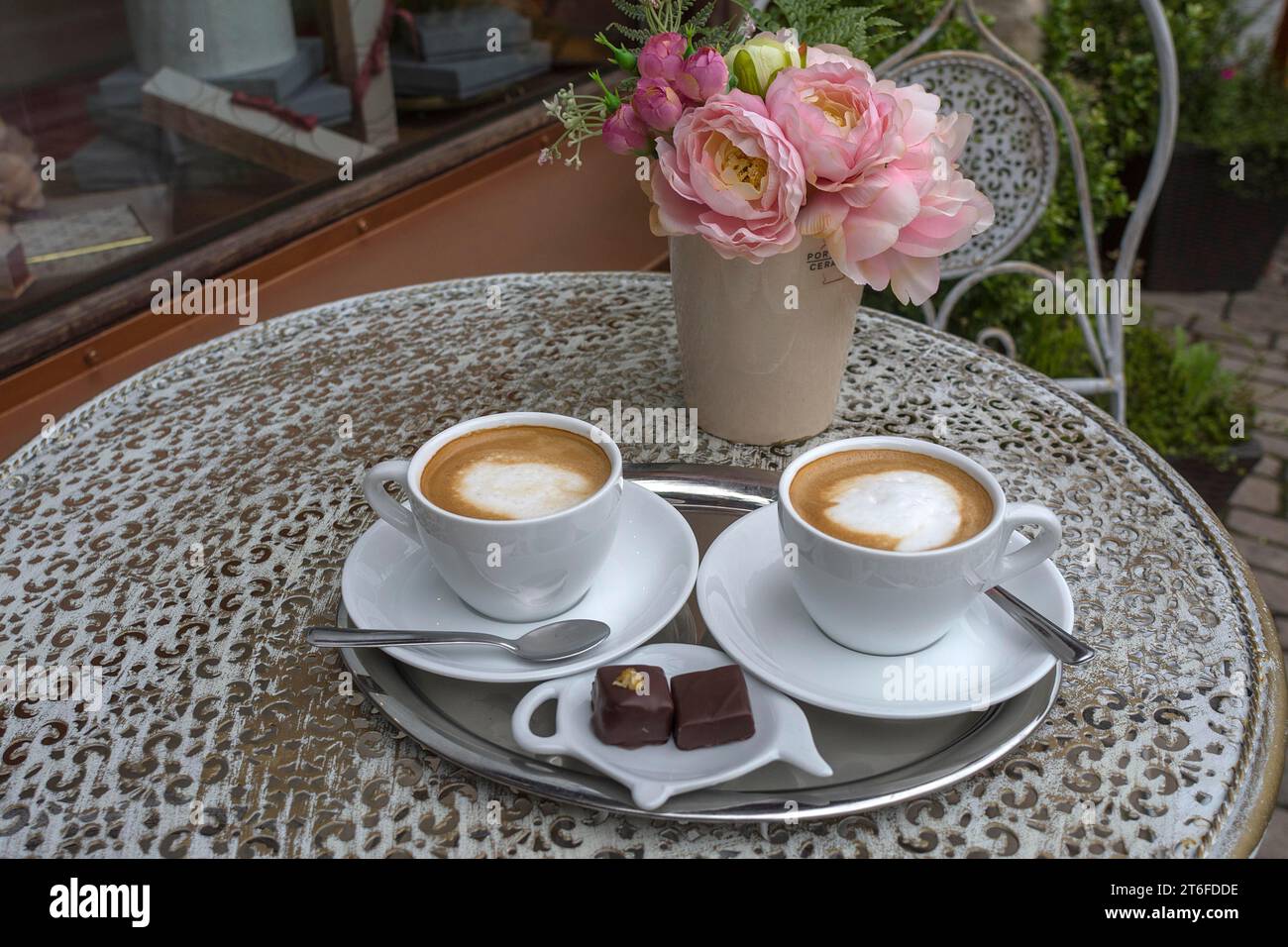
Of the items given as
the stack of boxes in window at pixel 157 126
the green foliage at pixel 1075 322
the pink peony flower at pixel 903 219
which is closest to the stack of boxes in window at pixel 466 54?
the stack of boxes in window at pixel 157 126

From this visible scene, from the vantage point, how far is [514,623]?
0.84 metres

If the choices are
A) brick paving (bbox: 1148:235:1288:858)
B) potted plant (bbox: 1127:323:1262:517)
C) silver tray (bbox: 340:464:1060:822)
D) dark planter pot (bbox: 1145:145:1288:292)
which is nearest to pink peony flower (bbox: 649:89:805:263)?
silver tray (bbox: 340:464:1060:822)

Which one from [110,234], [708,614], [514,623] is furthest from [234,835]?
[110,234]

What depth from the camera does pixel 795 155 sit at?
2.97 feet

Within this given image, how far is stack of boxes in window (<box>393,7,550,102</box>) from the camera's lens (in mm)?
2262

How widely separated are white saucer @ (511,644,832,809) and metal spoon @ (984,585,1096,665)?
20 cm

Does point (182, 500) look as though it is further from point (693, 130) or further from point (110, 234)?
point (110, 234)

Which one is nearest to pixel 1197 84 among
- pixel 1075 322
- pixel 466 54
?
pixel 1075 322

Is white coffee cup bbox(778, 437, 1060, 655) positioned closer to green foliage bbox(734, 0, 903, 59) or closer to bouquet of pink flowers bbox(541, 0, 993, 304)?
bouquet of pink flowers bbox(541, 0, 993, 304)

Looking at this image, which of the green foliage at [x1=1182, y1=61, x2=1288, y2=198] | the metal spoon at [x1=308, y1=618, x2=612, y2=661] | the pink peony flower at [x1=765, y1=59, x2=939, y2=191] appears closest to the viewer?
the metal spoon at [x1=308, y1=618, x2=612, y2=661]
